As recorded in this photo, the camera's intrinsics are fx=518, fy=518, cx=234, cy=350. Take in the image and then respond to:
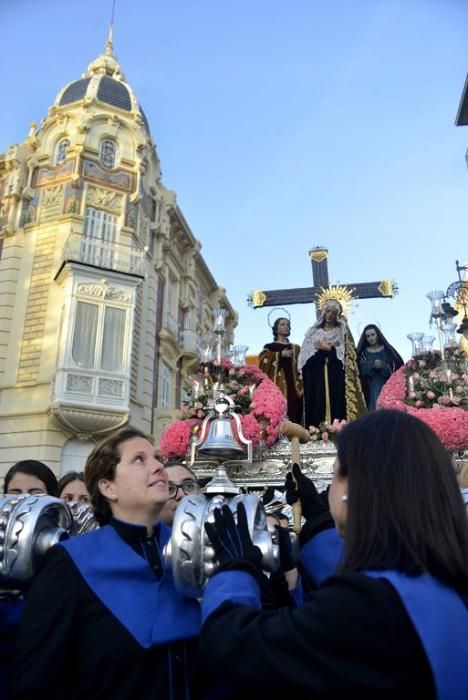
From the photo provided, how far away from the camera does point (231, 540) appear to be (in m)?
1.67

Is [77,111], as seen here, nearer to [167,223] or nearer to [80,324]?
[167,223]

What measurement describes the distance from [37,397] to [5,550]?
14822mm

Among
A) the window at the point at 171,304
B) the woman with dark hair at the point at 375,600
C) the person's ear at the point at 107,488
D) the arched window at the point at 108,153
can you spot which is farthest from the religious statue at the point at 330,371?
the arched window at the point at 108,153

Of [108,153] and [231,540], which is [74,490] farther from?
[108,153]

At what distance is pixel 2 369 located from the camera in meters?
16.6

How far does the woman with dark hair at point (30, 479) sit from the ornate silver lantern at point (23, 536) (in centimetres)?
100

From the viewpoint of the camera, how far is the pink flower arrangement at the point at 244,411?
22.2 ft

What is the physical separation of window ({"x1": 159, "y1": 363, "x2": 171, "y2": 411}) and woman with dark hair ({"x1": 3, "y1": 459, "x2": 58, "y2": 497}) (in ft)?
55.4

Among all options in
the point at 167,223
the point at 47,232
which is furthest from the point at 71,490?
the point at 167,223

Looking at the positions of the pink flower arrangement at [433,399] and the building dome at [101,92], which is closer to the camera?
the pink flower arrangement at [433,399]

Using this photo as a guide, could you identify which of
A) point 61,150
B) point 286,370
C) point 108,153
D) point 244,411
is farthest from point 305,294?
point 61,150

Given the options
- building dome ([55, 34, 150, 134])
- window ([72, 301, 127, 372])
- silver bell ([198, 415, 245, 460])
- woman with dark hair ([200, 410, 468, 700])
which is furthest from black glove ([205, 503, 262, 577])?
building dome ([55, 34, 150, 134])

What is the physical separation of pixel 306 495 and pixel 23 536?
3.93ft

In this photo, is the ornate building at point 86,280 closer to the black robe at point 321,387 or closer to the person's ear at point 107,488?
the black robe at point 321,387
